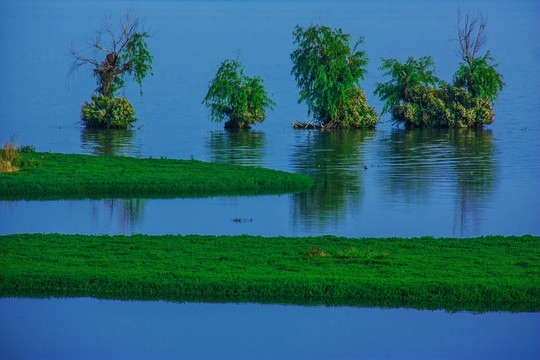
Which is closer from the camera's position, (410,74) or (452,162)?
(452,162)

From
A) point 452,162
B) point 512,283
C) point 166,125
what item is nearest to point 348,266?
point 512,283

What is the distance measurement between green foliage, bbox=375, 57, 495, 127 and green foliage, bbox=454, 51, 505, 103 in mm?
486

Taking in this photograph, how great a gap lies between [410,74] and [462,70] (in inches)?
172

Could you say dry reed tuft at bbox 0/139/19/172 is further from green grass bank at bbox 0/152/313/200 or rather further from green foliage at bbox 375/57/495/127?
green foliage at bbox 375/57/495/127

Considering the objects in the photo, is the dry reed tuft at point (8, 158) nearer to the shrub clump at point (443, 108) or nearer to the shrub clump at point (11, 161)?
the shrub clump at point (11, 161)

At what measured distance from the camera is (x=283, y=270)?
14641mm

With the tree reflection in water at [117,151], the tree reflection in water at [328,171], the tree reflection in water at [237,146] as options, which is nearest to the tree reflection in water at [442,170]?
the tree reflection in water at [328,171]

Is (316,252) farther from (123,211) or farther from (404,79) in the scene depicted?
(404,79)

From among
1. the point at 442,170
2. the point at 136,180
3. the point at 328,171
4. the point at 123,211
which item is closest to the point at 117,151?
the point at 328,171

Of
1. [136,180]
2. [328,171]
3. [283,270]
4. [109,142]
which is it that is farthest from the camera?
[109,142]

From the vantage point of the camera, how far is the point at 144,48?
5578 cm

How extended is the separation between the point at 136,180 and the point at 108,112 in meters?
30.4

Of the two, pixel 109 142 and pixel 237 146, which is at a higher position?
pixel 109 142

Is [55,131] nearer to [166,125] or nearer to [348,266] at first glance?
[166,125]
